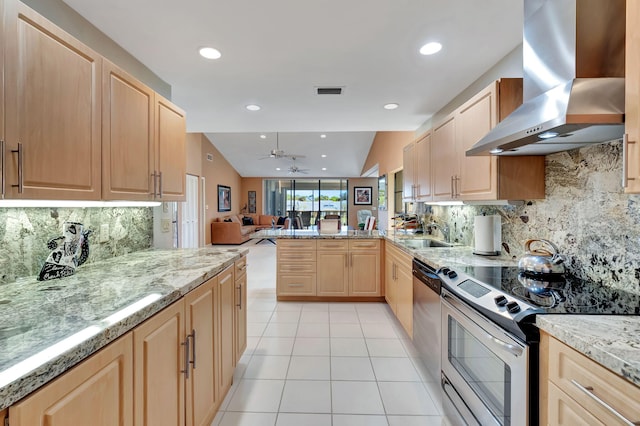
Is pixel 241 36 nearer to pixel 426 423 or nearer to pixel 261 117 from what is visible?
pixel 261 117

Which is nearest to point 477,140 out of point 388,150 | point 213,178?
point 388,150

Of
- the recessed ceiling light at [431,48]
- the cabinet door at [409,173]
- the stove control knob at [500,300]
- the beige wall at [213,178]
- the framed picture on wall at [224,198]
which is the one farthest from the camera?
the framed picture on wall at [224,198]

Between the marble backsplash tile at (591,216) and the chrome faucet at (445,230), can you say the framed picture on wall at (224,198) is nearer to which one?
the chrome faucet at (445,230)

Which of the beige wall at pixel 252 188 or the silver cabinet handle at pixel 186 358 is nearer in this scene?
the silver cabinet handle at pixel 186 358

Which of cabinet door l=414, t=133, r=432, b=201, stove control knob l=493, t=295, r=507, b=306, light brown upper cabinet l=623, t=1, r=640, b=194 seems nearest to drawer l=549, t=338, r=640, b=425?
stove control knob l=493, t=295, r=507, b=306

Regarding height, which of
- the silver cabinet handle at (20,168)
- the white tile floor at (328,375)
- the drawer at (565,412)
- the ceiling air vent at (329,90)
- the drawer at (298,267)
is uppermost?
the ceiling air vent at (329,90)

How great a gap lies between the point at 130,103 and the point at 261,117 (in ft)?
7.28

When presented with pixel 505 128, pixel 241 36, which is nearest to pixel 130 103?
pixel 241 36

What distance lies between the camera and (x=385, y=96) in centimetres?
312

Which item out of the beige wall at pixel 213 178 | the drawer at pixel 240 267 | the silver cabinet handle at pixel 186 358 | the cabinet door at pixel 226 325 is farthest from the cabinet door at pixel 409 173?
the beige wall at pixel 213 178

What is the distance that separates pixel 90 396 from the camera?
85cm

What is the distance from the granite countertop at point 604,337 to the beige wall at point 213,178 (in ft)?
27.0

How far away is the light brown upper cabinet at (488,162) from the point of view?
188 cm

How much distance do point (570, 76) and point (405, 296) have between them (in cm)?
209
